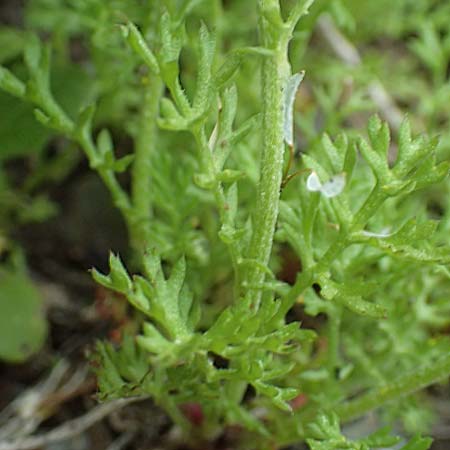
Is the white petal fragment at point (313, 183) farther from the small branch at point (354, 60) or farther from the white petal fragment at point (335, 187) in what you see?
the small branch at point (354, 60)

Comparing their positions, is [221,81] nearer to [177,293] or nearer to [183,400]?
[177,293]

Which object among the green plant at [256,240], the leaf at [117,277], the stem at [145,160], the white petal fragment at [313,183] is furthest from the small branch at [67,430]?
the white petal fragment at [313,183]

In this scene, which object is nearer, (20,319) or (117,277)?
(117,277)

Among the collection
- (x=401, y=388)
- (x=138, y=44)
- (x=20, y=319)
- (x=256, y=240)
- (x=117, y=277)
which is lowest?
(x=401, y=388)

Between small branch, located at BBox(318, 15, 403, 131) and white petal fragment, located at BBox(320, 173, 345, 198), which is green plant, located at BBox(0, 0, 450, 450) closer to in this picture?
white petal fragment, located at BBox(320, 173, 345, 198)

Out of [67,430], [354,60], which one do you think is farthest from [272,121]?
[354,60]

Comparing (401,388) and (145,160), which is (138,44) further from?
(401,388)

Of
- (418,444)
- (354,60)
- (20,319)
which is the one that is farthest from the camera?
(354,60)
